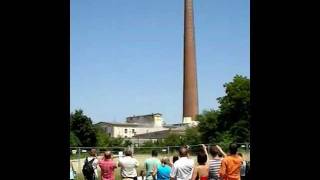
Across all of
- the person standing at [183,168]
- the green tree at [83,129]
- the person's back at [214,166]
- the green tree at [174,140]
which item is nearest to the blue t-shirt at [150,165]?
the person standing at [183,168]

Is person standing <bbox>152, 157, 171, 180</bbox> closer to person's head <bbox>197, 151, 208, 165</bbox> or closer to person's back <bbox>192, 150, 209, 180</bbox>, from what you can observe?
person's back <bbox>192, 150, 209, 180</bbox>

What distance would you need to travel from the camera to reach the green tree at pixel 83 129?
74.8m

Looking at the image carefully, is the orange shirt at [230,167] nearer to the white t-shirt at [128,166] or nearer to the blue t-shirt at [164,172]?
the blue t-shirt at [164,172]

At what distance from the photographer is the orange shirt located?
8.40 metres

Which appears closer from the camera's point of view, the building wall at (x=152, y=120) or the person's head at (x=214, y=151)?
the person's head at (x=214, y=151)

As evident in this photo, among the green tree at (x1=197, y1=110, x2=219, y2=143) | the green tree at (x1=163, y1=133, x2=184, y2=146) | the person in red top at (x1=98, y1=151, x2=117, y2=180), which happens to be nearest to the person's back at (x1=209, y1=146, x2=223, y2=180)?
the person in red top at (x1=98, y1=151, x2=117, y2=180)

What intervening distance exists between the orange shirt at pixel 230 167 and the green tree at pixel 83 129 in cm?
6652

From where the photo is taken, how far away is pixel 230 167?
8.39 meters

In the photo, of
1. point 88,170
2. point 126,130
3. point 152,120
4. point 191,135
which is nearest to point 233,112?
point 191,135
